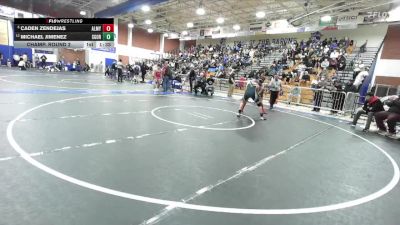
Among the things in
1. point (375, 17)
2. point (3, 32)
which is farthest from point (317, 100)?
point (3, 32)

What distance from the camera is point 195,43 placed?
4016 cm

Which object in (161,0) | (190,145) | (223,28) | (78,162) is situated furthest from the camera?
(223,28)

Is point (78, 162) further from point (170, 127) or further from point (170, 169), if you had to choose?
point (170, 127)

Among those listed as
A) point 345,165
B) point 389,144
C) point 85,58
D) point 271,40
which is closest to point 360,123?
point 389,144

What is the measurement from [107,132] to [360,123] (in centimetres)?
923

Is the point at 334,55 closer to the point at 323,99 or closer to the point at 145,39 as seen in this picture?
the point at 323,99

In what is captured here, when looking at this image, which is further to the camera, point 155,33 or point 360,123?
point 155,33

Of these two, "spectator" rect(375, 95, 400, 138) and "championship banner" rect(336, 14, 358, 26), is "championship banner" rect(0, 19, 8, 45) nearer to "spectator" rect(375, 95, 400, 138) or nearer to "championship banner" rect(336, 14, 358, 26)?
"championship banner" rect(336, 14, 358, 26)

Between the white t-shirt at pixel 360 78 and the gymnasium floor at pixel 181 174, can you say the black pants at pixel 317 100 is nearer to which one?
the white t-shirt at pixel 360 78
